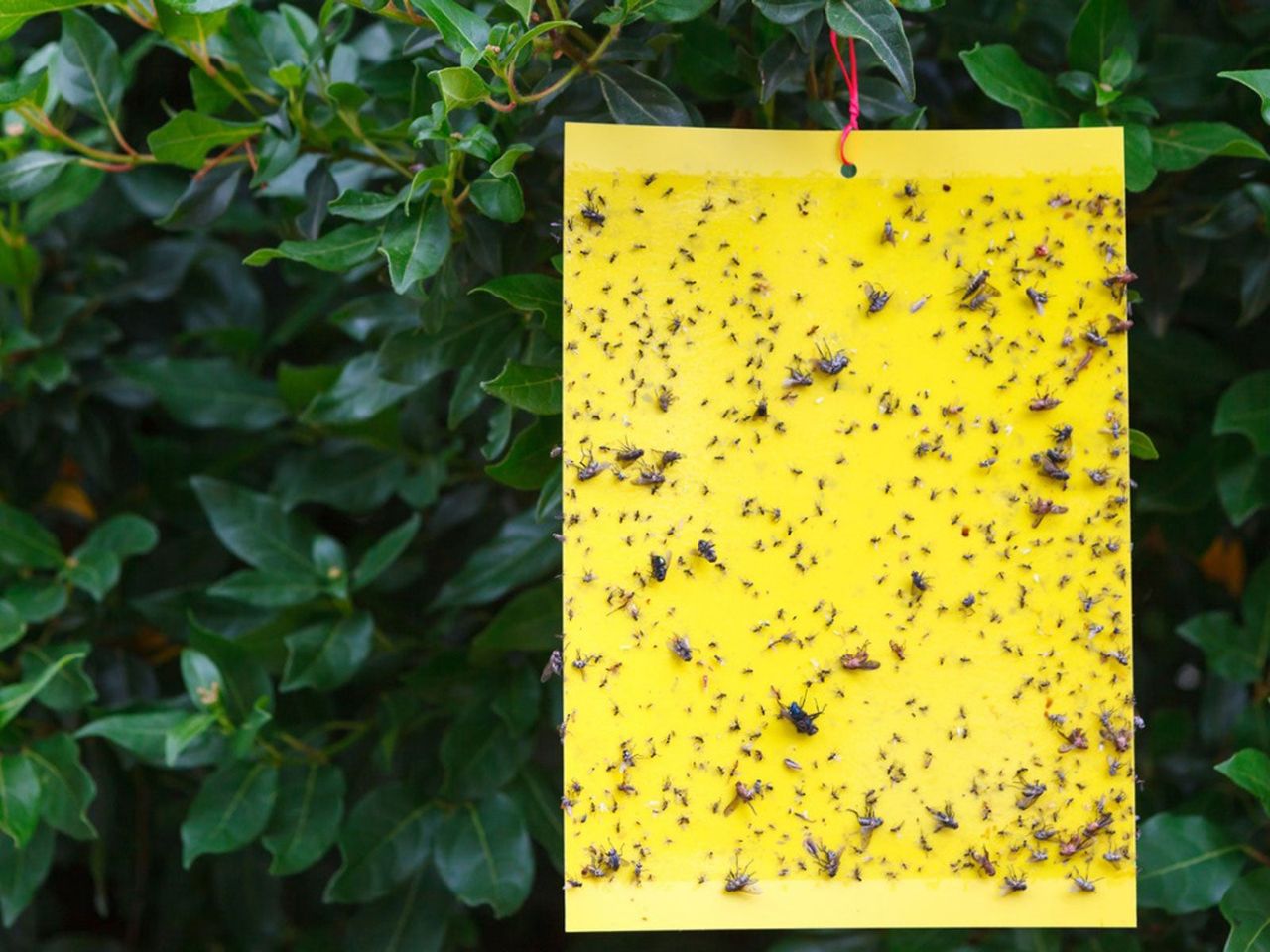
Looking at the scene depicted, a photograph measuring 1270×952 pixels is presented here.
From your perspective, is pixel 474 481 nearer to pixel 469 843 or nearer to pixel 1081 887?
pixel 469 843

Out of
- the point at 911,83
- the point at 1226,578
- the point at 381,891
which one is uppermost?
the point at 911,83

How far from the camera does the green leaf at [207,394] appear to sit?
118 cm

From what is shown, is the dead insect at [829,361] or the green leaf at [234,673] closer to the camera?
the dead insect at [829,361]

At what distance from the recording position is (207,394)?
119 cm

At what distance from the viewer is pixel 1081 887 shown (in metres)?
0.74

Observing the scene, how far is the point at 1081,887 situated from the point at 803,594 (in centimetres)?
23

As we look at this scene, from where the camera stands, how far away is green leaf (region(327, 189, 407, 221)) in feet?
2.58

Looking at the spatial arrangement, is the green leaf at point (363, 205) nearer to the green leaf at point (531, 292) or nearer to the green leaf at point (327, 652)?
the green leaf at point (531, 292)

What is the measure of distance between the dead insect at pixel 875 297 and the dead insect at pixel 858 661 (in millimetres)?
198

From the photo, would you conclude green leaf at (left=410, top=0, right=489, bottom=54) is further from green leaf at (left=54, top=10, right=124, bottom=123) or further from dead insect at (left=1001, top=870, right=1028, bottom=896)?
dead insect at (left=1001, top=870, right=1028, bottom=896)

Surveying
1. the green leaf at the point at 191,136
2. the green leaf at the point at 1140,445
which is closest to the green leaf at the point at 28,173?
the green leaf at the point at 191,136

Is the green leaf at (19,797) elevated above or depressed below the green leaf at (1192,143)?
below

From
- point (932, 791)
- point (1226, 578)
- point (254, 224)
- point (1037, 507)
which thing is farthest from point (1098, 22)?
point (254, 224)

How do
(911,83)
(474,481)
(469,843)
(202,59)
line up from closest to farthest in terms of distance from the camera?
(911,83) → (202,59) → (469,843) → (474,481)
